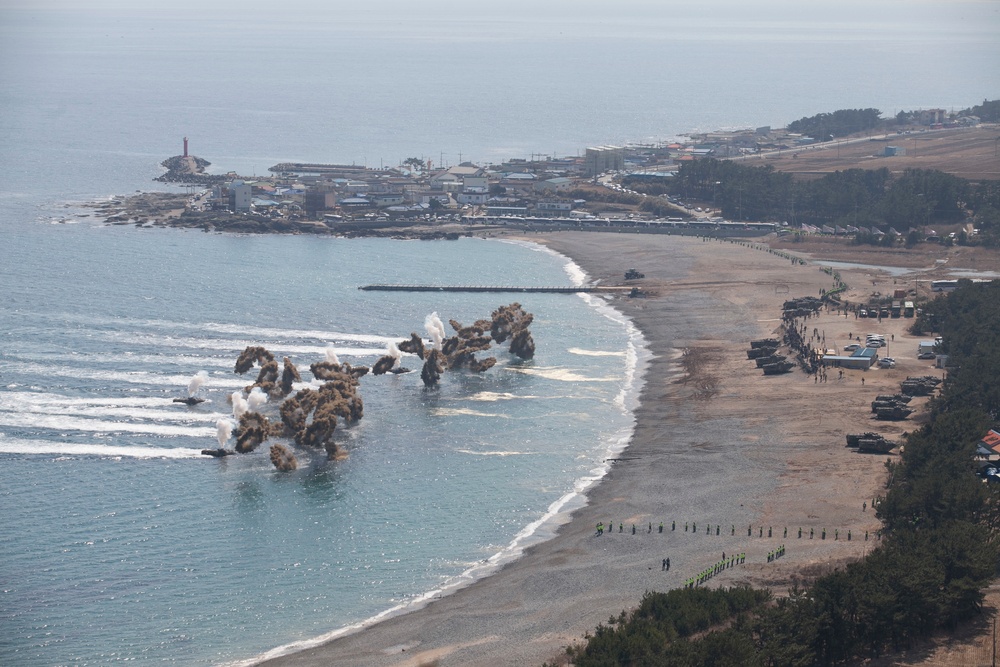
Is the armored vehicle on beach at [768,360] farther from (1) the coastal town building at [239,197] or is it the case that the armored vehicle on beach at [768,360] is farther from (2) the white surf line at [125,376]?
(1) the coastal town building at [239,197]

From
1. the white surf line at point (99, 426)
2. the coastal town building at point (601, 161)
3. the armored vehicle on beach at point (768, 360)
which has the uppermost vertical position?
the coastal town building at point (601, 161)

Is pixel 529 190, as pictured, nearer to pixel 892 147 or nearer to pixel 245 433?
pixel 892 147

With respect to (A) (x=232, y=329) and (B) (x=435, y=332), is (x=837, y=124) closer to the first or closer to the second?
(B) (x=435, y=332)

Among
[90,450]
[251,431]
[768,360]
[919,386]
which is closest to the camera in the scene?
[90,450]

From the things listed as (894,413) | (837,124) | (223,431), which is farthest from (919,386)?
(837,124)

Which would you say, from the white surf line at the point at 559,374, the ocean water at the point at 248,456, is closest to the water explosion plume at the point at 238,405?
the ocean water at the point at 248,456

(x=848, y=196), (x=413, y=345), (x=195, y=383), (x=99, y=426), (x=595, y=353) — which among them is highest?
(x=848, y=196)

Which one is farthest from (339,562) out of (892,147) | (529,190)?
(892,147)
